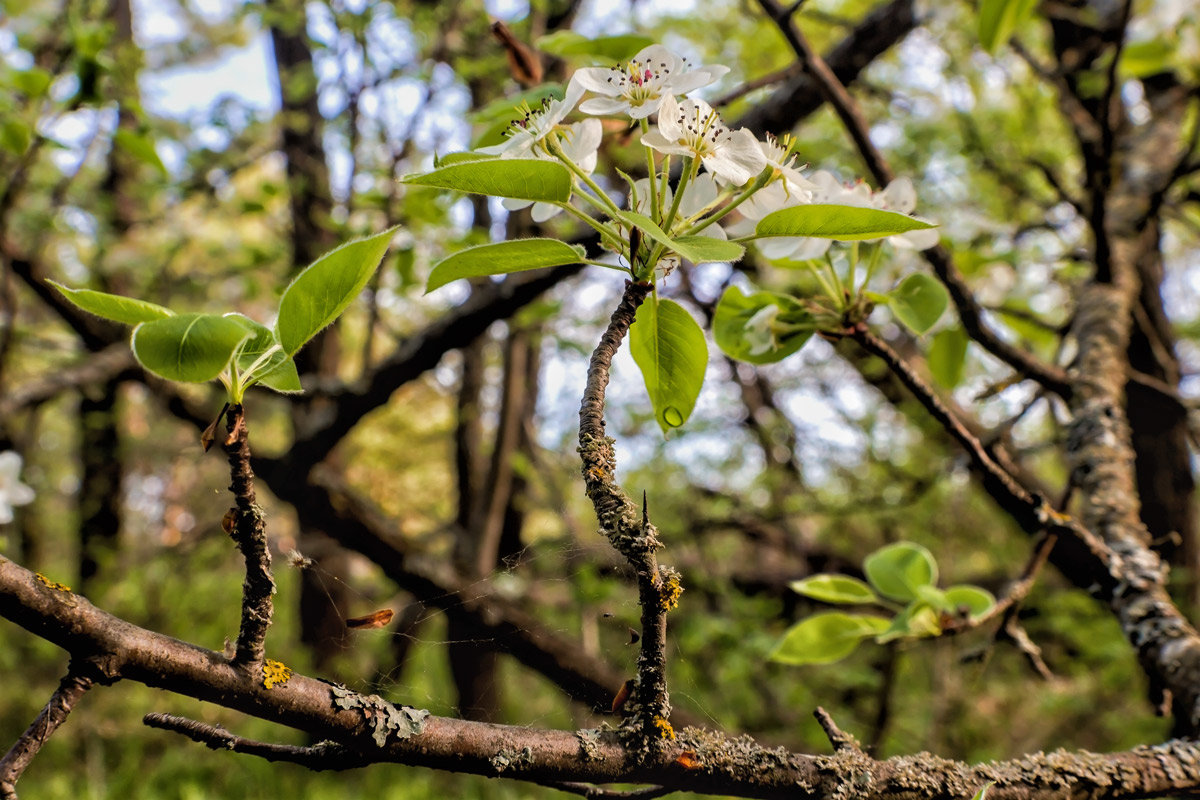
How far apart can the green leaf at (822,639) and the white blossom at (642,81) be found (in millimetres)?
573

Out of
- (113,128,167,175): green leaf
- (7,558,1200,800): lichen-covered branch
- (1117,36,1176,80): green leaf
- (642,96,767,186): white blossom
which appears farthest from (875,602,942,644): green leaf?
(113,128,167,175): green leaf

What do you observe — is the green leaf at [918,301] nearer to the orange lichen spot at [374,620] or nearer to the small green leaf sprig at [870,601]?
the small green leaf sprig at [870,601]

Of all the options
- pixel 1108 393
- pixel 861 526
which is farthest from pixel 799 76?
pixel 861 526

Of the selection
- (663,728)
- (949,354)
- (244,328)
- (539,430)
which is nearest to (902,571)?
(949,354)

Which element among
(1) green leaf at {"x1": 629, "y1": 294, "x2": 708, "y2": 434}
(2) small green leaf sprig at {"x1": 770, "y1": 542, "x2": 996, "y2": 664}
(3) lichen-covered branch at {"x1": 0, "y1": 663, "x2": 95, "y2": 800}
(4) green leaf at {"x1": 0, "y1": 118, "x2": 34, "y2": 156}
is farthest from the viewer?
(4) green leaf at {"x1": 0, "y1": 118, "x2": 34, "y2": 156}

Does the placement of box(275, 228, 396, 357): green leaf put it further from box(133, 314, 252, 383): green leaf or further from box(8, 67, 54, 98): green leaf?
box(8, 67, 54, 98): green leaf

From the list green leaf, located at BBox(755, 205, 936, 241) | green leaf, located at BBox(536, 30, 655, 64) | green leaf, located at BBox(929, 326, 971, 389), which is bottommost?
green leaf, located at BBox(755, 205, 936, 241)

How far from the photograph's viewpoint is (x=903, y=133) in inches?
A: 98.2

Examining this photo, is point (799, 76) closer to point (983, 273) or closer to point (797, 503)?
point (983, 273)

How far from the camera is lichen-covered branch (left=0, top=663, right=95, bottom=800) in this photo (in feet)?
1.01

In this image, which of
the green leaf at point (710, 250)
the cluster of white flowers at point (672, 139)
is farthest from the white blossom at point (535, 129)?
the green leaf at point (710, 250)

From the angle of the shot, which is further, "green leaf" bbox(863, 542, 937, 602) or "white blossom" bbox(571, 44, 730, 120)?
"green leaf" bbox(863, 542, 937, 602)

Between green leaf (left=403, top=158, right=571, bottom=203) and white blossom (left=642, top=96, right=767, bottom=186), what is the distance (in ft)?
0.20

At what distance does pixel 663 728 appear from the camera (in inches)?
16.5
